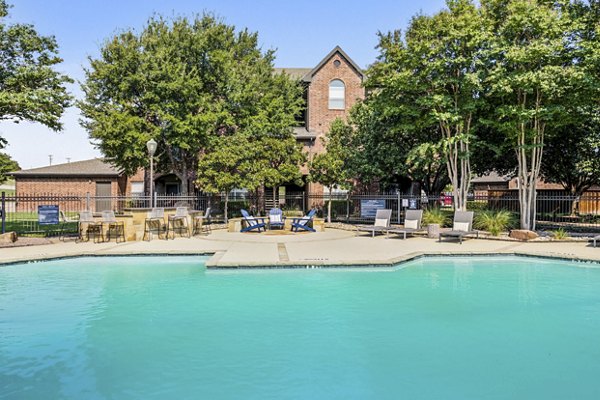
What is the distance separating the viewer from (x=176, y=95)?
23359mm

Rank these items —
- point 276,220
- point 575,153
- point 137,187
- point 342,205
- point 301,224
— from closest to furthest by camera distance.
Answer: point 301,224, point 276,220, point 575,153, point 342,205, point 137,187

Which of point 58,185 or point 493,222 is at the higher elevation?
point 58,185

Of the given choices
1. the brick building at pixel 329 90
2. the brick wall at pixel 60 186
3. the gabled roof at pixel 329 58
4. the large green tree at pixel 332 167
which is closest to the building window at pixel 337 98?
the brick building at pixel 329 90

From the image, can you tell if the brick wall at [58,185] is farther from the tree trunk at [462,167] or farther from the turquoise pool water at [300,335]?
the tree trunk at [462,167]

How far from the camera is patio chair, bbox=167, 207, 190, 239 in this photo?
55.0 feet

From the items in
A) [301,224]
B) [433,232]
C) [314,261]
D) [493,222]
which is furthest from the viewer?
[301,224]

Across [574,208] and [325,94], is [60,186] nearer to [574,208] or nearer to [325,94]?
[325,94]

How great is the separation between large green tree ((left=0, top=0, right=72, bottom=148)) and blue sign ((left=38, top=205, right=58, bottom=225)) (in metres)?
3.48

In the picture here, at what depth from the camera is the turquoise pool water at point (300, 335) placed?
4707mm

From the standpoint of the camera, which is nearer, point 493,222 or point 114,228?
point 114,228

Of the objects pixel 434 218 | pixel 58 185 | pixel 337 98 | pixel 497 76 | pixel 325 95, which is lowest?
pixel 434 218

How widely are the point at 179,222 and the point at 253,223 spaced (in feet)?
11.4

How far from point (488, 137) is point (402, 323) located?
1732cm

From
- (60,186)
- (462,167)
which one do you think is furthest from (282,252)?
(60,186)
